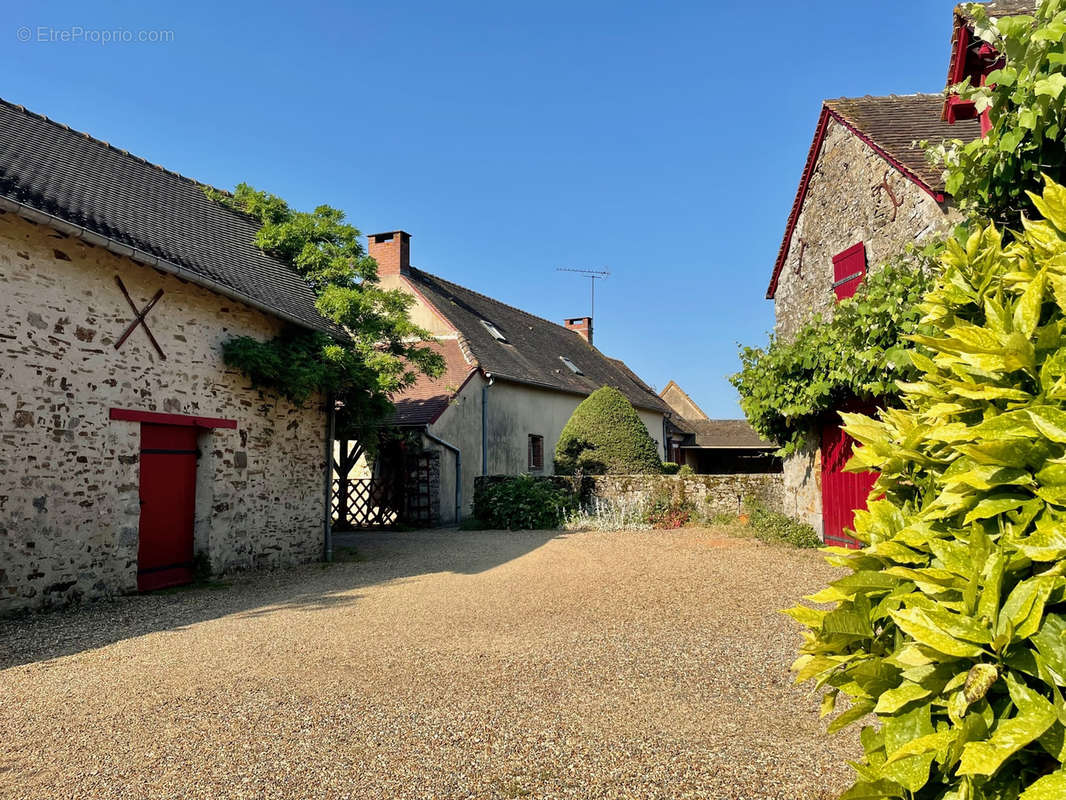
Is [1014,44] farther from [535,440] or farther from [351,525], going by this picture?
[535,440]

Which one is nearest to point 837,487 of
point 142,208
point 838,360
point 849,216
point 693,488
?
point 838,360

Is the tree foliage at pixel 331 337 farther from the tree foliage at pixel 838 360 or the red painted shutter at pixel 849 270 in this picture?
the red painted shutter at pixel 849 270

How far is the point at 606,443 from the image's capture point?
15.2m

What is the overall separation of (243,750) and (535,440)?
15837mm

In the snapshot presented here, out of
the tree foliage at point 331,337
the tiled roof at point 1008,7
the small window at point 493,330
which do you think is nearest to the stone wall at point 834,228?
the tiled roof at point 1008,7

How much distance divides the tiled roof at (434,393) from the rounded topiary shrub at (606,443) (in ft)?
9.38

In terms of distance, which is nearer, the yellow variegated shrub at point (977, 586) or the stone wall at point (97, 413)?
the yellow variegated shrub at point (977, 586)

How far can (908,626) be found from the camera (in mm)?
1127

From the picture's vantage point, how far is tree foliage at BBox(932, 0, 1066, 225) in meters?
2.16

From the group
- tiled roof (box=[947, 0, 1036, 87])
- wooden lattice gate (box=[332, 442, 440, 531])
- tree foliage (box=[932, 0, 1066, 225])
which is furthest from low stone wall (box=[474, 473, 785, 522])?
tree foliage (box=[932, 0, 1066, 225])

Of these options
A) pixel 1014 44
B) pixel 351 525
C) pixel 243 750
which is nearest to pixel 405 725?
pixel 243 750

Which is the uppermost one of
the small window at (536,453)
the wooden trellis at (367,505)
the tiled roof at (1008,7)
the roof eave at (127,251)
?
the tiled roof at (1008,7)

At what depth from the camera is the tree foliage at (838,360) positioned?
22.6ft

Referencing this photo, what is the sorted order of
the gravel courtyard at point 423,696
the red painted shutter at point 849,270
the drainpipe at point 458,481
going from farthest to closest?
the drainpipe at point 458,481, the red painted shutter at point 849,270, the gravel courtyard at point 423,696
